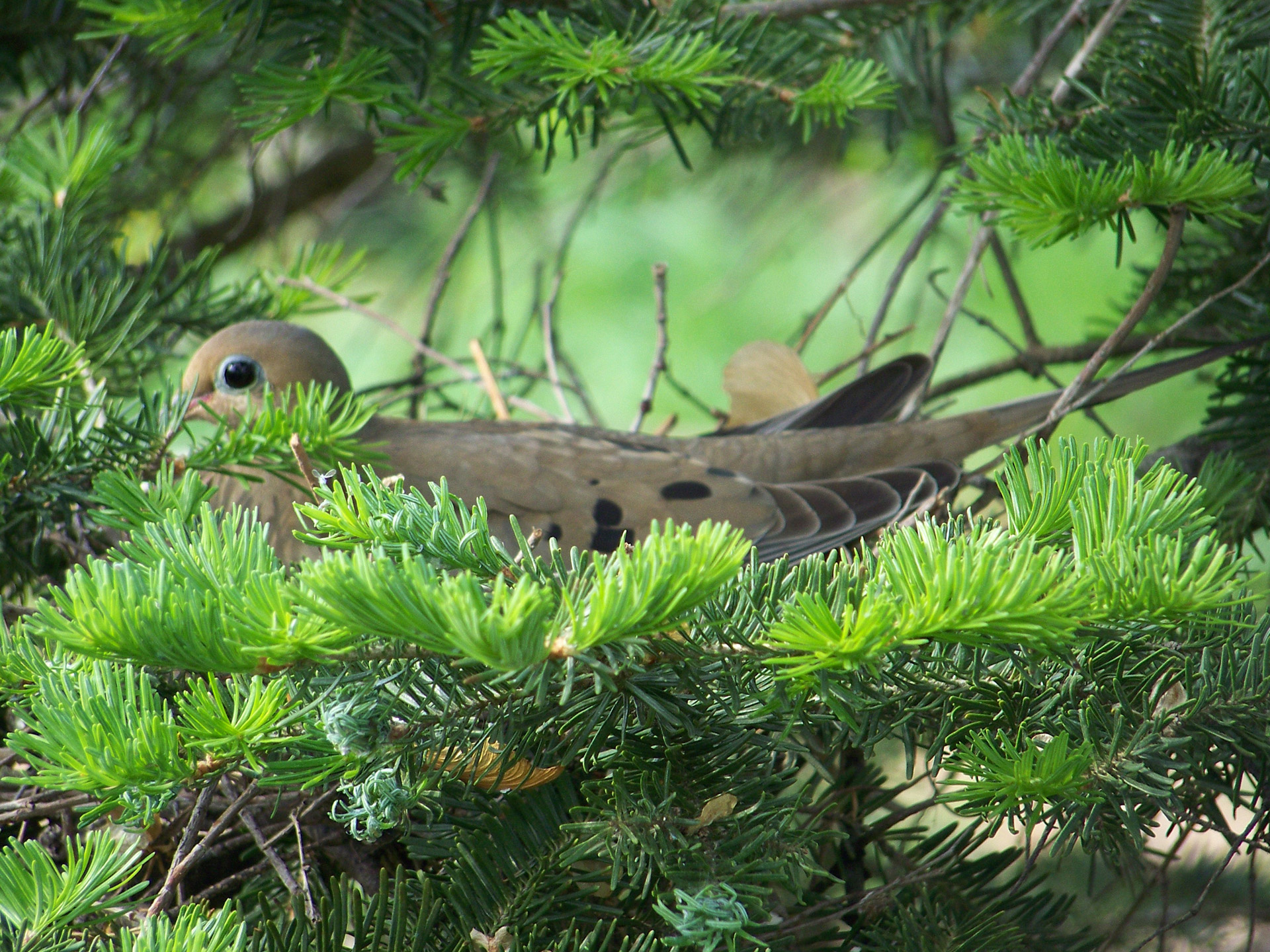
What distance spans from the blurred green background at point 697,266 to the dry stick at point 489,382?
7.9 inches

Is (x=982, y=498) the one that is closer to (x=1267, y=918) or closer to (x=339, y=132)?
(x=1267, y=918)

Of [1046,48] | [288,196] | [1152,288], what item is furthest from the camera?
[288,196]

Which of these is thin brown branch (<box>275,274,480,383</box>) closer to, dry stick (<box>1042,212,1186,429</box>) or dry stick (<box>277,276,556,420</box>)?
dry stick (<box>277,276,556,420</box>)

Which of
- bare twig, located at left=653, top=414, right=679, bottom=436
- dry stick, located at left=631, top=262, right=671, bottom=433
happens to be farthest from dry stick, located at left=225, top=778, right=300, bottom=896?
bare twig, located at left=653, top=414, right=679, bottom=436

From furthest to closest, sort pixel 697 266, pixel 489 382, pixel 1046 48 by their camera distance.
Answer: pixel 697 266, pixel 489 382, pixel 1046 48

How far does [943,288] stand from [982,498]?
2394 millimetres

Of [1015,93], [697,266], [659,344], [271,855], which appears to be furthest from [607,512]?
[697,266]

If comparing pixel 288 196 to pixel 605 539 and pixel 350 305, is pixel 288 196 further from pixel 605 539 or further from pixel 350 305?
pixel 605 539

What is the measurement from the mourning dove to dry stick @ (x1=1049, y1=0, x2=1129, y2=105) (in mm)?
518

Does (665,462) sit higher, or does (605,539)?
(665,462)

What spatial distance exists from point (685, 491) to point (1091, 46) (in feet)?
2.97

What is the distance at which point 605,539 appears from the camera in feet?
5.92

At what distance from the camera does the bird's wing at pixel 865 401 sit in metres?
1.97

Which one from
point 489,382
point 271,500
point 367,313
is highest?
point 367,313
